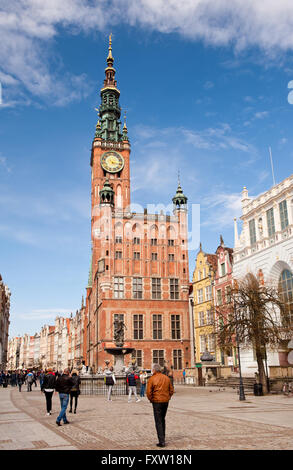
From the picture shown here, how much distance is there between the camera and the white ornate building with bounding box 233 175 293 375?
109 feet

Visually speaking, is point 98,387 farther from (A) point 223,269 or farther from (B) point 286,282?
(A) point 223,269

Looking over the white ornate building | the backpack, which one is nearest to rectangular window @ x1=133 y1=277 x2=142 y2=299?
the white ornate building

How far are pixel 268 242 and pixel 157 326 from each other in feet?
72.0

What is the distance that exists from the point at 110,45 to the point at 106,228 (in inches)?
1946

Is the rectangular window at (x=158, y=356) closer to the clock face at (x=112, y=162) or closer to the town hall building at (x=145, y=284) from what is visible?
the town hall building at (x=145, y=284)

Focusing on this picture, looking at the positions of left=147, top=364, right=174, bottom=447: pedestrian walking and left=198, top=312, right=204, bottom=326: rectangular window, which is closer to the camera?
left=147, top=364, right=174, bottom=447: pedestrian walking

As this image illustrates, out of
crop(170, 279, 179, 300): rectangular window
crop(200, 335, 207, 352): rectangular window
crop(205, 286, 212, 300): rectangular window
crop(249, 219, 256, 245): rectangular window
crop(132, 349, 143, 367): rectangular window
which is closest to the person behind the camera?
crop(249, 219, 256, 245): rectangular window

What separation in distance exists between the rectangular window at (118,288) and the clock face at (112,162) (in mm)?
24361

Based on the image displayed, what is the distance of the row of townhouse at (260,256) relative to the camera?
3319cm

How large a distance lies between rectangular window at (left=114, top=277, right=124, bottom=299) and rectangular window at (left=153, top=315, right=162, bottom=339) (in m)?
5.15

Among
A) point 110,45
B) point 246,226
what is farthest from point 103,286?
point 110,45

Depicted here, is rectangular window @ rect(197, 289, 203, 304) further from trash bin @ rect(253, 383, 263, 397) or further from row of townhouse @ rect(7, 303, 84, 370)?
row of townhouse @ rect(7, 303, 84, 370)
